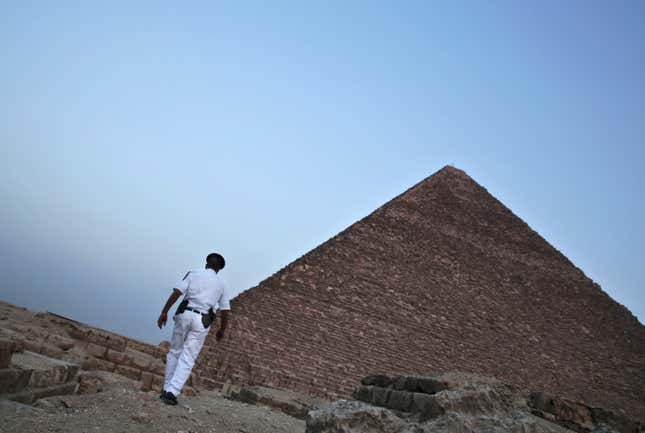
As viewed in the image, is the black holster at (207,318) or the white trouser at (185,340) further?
the black holster at (207,318)

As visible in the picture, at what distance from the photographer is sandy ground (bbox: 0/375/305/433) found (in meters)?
2.66

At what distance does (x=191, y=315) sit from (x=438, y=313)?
12.1 meters

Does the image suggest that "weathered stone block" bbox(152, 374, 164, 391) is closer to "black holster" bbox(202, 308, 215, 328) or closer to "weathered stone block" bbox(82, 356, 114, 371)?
"weathered stone block" bbox(82, 356, 114, 371)

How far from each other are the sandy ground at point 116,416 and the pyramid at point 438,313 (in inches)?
282

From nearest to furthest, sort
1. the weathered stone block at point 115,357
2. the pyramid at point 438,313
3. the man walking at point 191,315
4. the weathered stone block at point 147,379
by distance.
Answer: the man walking at point 191,315 → the weathered stone block at point 147,379 → the weathered stone block at point 115,357 → the pyramid at point 438,313

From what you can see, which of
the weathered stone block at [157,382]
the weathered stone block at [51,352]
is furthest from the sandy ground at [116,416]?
the weathered stone block at [157,382]

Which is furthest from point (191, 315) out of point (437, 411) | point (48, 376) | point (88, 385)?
point (437, 411)

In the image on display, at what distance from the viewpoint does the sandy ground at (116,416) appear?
266 centimetres

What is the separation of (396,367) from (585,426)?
778 centimetres

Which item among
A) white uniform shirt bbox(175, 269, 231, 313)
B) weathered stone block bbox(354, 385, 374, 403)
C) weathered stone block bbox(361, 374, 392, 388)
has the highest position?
white uniform shirt bbox(175, 269, 231, 313)

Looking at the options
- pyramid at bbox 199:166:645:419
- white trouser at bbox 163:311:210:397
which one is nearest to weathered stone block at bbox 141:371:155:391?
white trouser at bbox 163:311:210:397

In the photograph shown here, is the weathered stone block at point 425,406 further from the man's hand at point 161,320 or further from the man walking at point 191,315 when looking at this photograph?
the man's hand at point 161,320

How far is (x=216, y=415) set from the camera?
4074 mm

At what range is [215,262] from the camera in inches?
181
